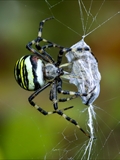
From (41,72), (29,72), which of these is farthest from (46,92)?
(29,72)

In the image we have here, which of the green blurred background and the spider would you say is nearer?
the spider

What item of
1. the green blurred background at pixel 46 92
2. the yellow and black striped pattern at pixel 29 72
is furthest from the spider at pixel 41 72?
the green blurred background at pixel 46 92

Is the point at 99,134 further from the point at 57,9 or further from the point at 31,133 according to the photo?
the point at 57,9

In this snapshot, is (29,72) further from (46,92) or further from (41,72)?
(46,92)

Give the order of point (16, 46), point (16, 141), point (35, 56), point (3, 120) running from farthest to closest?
point (16, 46)
point (3, 120)
point (16, 141)
point (35, 56)

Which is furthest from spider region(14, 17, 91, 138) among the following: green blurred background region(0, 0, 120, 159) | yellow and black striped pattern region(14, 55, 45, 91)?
green blurred background region(0, 0, 120, 159)

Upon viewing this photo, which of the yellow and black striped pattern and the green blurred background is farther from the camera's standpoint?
the green blurred background

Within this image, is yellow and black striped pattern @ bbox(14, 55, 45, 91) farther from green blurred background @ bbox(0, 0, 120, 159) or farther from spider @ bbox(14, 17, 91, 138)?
green blurred background @ bbox(0, 0, 120, 159)

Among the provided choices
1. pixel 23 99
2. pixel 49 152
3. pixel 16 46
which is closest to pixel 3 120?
pixel 23 99
